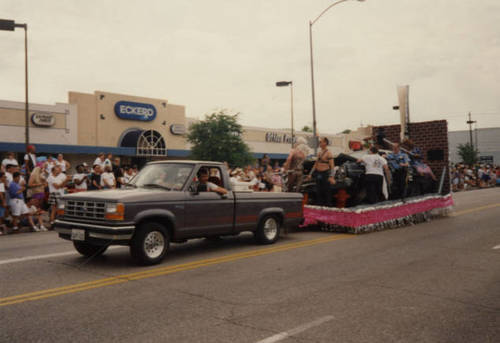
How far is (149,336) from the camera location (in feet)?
13.2

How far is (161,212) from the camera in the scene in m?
7.08

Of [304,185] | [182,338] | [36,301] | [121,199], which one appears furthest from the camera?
[304,185]

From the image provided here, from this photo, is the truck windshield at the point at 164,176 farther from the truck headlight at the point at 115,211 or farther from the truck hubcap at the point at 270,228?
the truck hubcap at the point at 270,228

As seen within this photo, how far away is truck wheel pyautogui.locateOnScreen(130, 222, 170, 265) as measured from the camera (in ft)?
22.6

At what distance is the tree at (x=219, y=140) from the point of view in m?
33.2

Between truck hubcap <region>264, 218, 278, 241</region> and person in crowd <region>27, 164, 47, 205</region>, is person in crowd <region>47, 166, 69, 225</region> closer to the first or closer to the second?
person in crowd <region>27, 164, 47, 205</region>

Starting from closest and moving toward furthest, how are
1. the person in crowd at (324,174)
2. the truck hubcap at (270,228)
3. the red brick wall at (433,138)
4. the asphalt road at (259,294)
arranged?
the asphalt road at (259,294) < the truck hubcap at (270,228) < the person in crowd at (324,174) < the red brick wall at (433,138)

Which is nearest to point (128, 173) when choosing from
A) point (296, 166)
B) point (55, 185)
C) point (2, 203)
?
point (55, 185)

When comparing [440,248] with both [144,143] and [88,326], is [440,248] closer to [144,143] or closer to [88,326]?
[88,326]

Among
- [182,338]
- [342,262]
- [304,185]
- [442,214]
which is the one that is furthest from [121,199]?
[442,214]

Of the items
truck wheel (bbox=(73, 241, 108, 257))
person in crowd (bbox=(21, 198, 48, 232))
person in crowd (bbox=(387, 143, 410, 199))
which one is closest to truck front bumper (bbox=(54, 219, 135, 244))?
truck wheel (bbox=(73, 241, 108, 257))

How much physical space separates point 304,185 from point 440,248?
3.97 metres

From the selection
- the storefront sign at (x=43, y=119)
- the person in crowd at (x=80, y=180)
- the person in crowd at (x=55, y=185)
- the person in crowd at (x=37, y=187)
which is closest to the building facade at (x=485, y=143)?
the storefront sign at (x=43, y=119)

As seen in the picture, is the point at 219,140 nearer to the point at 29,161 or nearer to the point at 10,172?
the point at 29,161
